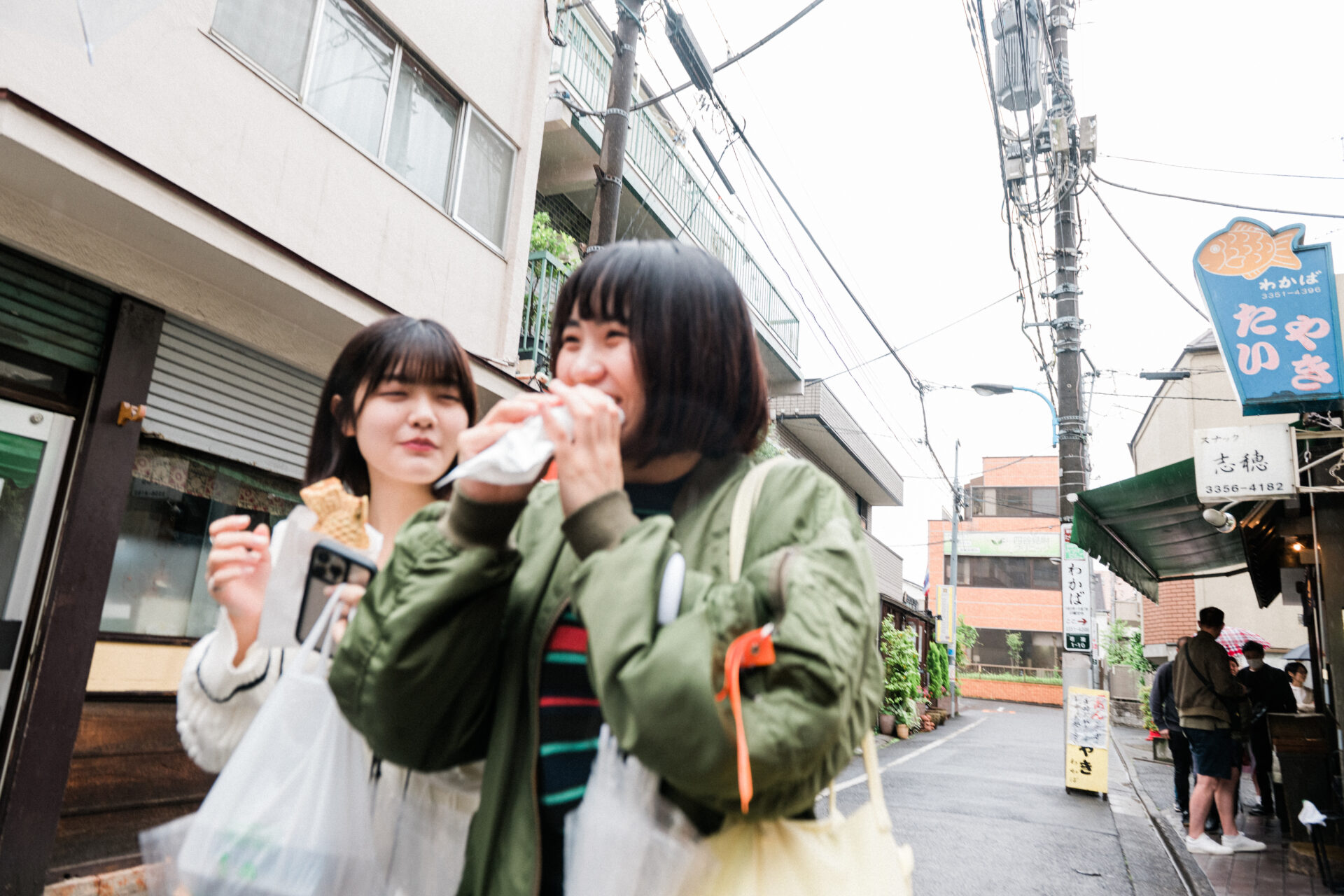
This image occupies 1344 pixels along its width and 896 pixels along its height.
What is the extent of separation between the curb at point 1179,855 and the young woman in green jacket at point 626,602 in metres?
7.15

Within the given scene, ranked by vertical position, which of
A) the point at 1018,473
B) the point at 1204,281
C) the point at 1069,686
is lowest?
the point at 1069,686

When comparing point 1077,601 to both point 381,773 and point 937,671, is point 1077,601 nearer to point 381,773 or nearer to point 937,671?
point 381,773

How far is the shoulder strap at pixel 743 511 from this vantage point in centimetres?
112

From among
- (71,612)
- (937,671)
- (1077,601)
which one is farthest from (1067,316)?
(937,671)

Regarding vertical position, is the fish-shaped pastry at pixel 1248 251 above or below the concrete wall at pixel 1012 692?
above

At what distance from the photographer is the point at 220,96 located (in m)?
5.38

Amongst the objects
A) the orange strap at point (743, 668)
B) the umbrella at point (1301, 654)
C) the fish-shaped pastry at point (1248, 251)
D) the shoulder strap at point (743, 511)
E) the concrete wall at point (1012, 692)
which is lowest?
the concrete wall at point (1012, 692)

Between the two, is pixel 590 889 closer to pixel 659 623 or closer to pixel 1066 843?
pixel 659 623

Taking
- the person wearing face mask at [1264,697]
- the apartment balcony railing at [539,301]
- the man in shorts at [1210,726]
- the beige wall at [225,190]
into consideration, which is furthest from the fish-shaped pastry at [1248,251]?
the beige wall at [225,190]

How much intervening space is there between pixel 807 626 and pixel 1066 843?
8884mm

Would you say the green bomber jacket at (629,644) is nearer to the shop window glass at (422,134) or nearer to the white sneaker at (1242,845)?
the shop window glass at (422,134)

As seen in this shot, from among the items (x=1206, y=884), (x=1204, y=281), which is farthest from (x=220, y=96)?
(x=1206, y=884)

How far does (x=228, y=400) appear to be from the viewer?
584cm

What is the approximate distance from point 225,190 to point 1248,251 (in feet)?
24.2
